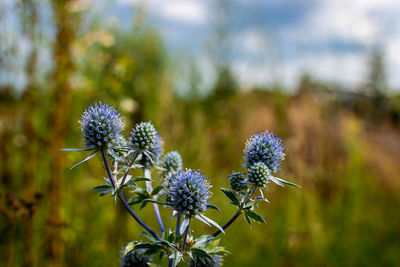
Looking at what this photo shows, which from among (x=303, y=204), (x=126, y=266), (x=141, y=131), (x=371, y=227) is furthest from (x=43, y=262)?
(x=371, y=227)

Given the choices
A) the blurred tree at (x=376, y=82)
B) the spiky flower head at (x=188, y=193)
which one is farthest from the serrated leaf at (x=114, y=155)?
the blurred tree at (x=376, y=82)

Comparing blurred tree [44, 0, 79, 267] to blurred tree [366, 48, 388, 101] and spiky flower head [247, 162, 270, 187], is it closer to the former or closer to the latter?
spiky flower head [247, 162, 270, 187]

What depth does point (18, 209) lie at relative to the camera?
1841 mm

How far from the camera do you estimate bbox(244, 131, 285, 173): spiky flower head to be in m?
1.20

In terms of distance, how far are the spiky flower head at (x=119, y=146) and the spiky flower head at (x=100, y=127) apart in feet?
0.04

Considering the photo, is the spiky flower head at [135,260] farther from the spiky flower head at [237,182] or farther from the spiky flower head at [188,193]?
the spiky flower head at [237,182]

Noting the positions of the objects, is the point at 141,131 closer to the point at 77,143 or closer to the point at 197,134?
the point at 77,143

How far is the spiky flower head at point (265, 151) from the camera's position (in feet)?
3.94

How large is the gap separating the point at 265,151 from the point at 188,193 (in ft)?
1.14

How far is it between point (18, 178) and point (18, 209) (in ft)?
7.20

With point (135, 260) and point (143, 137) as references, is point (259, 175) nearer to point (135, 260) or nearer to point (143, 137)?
point (143, 137)

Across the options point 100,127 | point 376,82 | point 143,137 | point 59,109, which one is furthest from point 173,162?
point 376,82

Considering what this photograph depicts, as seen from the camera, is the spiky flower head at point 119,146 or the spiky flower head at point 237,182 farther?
the spiky flower head at point 237,182

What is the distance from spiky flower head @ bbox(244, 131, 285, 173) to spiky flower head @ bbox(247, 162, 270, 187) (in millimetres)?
74
